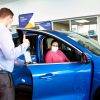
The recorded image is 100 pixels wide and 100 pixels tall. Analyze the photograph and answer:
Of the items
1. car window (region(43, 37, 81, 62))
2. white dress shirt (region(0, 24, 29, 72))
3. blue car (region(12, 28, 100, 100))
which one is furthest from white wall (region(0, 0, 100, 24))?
white dress shirt (region(0, 24, 29, 72))

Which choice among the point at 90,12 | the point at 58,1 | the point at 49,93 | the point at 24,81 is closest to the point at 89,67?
the point at 49,93

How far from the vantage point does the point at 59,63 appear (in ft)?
12.7

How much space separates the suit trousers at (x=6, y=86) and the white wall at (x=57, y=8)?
8946 mm

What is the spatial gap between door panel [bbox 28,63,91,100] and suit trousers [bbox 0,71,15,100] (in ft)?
2.43

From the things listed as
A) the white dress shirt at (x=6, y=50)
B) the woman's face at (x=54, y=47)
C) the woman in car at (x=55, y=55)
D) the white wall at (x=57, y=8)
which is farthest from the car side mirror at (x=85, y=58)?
the white wall at (x=57, y=8)

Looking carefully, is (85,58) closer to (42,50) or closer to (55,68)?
(55,68)

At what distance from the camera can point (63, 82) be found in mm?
3752

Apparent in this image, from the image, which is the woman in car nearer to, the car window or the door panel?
the car window

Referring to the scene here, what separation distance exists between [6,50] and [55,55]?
1.35 metres

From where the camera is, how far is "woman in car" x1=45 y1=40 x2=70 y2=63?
4.10 meters

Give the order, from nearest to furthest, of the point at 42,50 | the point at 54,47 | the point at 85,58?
1. the point at 85,58
2. the point at 42,50
3. the point at 54,47

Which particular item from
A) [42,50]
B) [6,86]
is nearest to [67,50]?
[42,50]

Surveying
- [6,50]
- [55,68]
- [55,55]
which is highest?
[6,50]

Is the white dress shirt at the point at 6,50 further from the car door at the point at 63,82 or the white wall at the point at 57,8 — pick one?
the white wall at the point at 57,8
